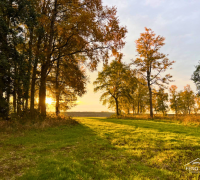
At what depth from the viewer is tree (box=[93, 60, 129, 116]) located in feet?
108

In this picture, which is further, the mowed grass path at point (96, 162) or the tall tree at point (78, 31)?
the tall tree at point (78, 31)

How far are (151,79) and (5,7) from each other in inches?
934

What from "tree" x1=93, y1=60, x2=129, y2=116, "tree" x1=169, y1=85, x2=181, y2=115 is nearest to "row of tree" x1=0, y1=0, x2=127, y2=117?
"tree" x1=93, y1=60, x2=129, y2=116

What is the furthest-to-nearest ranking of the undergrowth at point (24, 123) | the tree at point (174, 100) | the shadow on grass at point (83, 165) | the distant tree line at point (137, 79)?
the tree at point (174, 100) → the distant tree line at point (137, 79) → the undergrowth at point (24, 123) → the shadow on grass at point (83, 165)

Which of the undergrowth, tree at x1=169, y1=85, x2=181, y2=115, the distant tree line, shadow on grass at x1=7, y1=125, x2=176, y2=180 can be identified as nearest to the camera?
shadow on grass at x1=7, y1=125, x2=176, y2=180

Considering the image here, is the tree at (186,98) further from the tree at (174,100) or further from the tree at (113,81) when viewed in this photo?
the tree at (113,81)

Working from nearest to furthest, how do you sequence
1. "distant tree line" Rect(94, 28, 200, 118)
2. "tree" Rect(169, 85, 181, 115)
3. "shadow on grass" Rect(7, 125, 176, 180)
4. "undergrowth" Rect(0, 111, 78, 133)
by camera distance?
"shadow on grass" Rect(7, 125, 176, 180) < "undergrowth" Rect(0, 111, 78, 133) < "distant tree line" Rect(94, 28, 200, 118) < "tree" Rect(169, 85, 181, 115)

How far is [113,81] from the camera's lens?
1307 inches

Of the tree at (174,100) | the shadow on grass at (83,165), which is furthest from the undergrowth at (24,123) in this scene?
the tree at (174,100)

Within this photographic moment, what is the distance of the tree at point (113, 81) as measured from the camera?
3291cm

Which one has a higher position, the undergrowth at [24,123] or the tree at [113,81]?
the tree at [113,81]

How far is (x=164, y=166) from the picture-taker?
4.92 metres

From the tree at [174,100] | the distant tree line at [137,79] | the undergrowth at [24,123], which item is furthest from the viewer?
the tree at [174,100]

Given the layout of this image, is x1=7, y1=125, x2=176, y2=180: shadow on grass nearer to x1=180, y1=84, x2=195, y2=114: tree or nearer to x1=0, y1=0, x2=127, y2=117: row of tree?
x1=0, y1=0, x2=127, y2=117: row of tree
